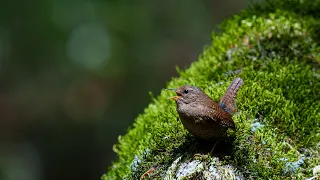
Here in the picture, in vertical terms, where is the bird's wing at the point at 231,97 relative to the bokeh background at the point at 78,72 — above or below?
below

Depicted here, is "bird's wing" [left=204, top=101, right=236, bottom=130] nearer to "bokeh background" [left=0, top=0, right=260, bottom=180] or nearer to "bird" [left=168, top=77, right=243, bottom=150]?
"bird" [left=168, top=77, right=243, bottom=150]

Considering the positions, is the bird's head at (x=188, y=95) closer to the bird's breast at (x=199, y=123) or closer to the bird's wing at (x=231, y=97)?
the bird's breast at (x=199, y=123)

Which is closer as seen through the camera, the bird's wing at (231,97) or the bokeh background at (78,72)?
the bird's wing at (231,97)

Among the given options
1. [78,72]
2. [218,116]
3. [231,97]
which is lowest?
[218,116]

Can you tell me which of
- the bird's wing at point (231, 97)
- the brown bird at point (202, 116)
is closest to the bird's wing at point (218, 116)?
the brown bird at point (202, 116)

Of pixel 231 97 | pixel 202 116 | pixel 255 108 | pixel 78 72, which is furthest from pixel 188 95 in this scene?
pixel 78 72

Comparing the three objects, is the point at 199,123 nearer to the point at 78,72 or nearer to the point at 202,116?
the point at 202,116
